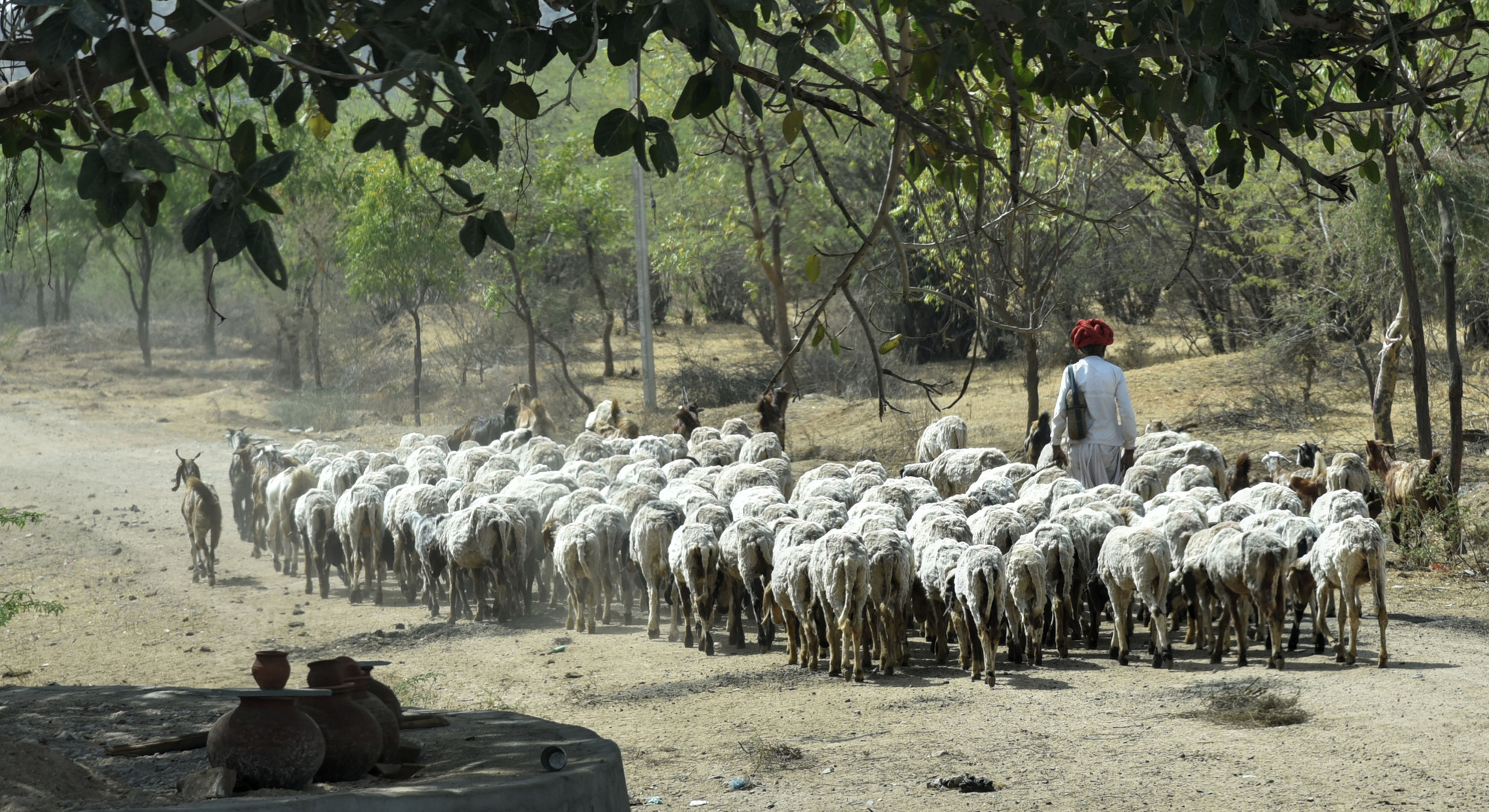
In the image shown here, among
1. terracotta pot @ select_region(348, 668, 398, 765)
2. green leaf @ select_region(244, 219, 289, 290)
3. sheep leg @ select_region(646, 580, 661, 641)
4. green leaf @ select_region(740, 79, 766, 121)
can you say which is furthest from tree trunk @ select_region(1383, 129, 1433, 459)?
green leaf @ select_region(244, 219, 289, 290)

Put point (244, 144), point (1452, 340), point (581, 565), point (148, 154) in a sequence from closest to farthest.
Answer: point (148, 154) → point (244, 144) → point (581, 565) → point (1452, 340)

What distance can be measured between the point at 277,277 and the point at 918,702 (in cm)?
601

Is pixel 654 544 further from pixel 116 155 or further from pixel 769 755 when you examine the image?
pixel 116 155

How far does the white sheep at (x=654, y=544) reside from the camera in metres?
10.6

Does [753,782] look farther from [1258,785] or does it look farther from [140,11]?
[140,11]

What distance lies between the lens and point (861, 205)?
87.9 ft

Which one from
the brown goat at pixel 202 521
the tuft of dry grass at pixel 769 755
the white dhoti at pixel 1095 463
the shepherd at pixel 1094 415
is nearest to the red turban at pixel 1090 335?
the shepherd at pixel 1094 415

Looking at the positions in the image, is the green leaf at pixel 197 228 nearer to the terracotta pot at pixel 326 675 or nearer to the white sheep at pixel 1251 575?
the terracotta pot at pixel 326 675

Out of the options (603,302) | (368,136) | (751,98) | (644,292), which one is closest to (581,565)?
(751,98)

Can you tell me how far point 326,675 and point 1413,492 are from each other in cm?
1013

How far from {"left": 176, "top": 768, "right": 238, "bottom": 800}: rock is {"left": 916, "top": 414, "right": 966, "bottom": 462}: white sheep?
38.9ft

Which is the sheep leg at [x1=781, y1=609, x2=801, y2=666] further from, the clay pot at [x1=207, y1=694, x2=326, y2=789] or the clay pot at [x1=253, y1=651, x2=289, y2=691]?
the clay pot at [x1=207, y1=694, x2=326, y2=789]

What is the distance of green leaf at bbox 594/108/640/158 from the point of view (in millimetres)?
3799

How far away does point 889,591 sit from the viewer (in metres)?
8.71
